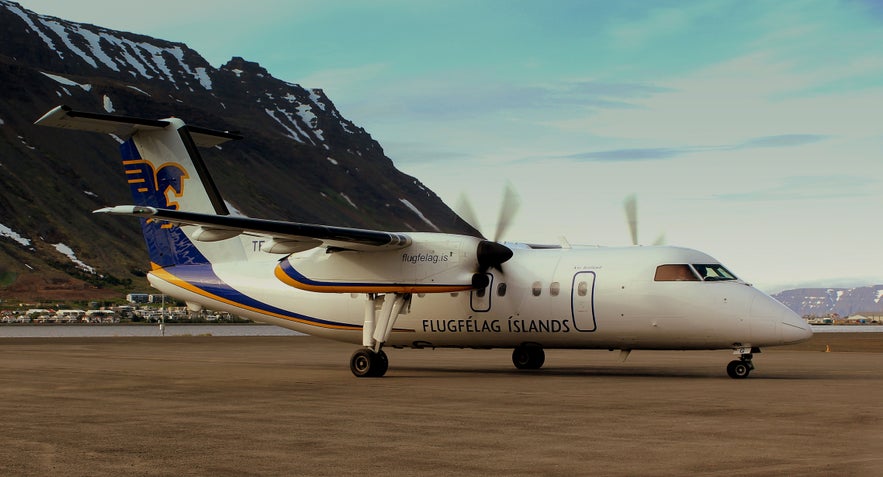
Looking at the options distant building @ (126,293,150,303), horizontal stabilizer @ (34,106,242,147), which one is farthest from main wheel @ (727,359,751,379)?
distant building @ (126,293,150,303)

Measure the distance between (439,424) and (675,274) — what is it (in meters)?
10.9

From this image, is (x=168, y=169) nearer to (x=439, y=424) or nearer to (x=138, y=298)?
(x=439, y=424)

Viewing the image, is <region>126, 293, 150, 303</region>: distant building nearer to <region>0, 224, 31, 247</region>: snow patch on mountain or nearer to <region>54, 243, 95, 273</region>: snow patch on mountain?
<region>54, 243, 95, 273</region>: snow patch on mountain

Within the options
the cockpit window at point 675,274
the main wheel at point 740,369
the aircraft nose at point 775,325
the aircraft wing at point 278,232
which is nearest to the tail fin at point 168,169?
the aircraft wing at point 278,232

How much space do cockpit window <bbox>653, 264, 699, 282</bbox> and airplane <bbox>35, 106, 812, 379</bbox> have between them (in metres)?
0.02

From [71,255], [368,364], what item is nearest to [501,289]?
[368,364]

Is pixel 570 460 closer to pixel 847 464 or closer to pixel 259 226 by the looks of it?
pixel 847 464

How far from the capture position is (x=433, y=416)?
14.5 metres

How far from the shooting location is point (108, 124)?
26.3 meters

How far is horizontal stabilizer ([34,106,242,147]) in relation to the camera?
25.1 meters

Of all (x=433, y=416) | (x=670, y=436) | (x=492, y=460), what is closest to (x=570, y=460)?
(x=492, y=460)

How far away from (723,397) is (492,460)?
26.9 ft

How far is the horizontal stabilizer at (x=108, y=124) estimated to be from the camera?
25.1 meters

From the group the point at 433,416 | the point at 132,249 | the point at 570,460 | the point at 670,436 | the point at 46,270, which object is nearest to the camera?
the point at 570,460
